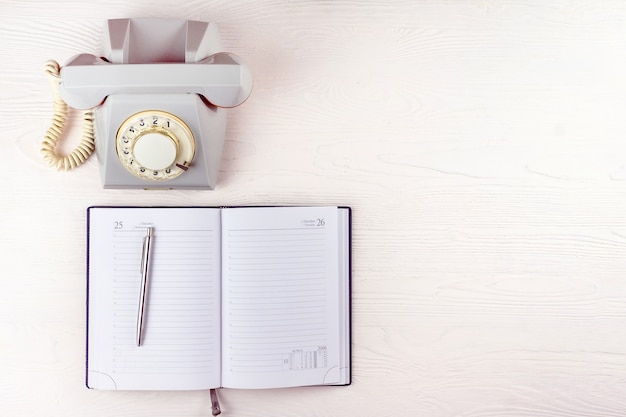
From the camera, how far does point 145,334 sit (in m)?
0.89

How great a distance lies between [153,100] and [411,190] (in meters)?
0.45

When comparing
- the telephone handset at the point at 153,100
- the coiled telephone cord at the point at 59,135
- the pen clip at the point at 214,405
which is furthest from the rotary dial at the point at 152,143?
the pen clip at the point at 214,405

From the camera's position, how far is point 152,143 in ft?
2.56

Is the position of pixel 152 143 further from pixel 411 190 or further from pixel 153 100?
pixel 411 190

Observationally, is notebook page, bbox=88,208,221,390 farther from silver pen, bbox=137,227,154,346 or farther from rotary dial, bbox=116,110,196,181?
rotary dial, bbox=116,110,196,181

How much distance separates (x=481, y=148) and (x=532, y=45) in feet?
0.66

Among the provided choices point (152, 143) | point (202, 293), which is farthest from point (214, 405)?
point (152, 143)

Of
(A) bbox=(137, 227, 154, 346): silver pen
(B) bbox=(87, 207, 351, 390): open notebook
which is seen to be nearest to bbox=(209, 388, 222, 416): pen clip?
(B) bbox=(87, 207, 351, 390): open notebook

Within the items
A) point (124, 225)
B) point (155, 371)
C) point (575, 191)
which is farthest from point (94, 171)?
point (575, 191)

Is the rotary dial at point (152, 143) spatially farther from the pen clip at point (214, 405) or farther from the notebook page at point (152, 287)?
the pen clip at point (214, 405)

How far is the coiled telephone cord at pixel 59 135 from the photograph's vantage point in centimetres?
86

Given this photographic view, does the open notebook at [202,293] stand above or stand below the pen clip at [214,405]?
above

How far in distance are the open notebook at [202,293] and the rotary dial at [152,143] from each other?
111 mm

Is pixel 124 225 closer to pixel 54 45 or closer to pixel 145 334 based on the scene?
pixel 145 334
